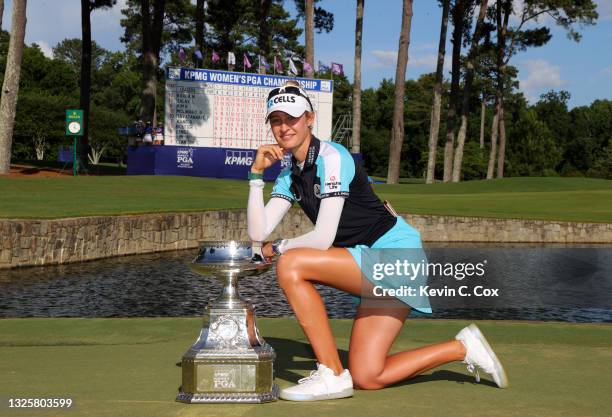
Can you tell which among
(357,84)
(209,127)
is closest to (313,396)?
(209,127)

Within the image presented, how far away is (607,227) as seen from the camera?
2542cm

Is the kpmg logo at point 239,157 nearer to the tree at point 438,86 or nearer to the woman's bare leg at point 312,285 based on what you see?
the tree at point 438,86

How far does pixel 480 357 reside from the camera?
5227 mm

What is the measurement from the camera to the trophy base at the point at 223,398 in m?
4.70

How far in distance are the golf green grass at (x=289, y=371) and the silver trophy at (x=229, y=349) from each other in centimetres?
9

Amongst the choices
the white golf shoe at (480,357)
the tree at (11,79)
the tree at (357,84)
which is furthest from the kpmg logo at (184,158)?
the white golf shoe at (480,357)

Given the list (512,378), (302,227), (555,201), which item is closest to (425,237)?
(302,227)

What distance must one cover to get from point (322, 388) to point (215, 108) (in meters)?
35.4

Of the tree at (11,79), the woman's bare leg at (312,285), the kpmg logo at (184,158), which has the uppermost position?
the tree at (11,79)

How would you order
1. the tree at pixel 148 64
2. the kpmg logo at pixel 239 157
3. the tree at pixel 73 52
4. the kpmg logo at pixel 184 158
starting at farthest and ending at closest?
the tree at pixel 73 52, the tree at pixel 148 64, the kpmg logo at pixel 239 157, the kpmg logo at pixel 184 158

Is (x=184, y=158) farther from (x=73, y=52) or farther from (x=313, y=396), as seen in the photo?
(x=73, y=52)

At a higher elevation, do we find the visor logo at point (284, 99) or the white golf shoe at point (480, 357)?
the visor logo at point (284, 99)

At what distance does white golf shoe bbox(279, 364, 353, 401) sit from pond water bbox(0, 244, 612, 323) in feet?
23.5

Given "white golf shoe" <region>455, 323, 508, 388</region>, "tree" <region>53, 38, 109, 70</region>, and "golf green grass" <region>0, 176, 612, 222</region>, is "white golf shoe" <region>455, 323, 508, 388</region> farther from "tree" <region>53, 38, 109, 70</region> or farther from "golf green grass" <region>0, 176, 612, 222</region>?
"tree" <region>53, 38, 109, 70</region>
